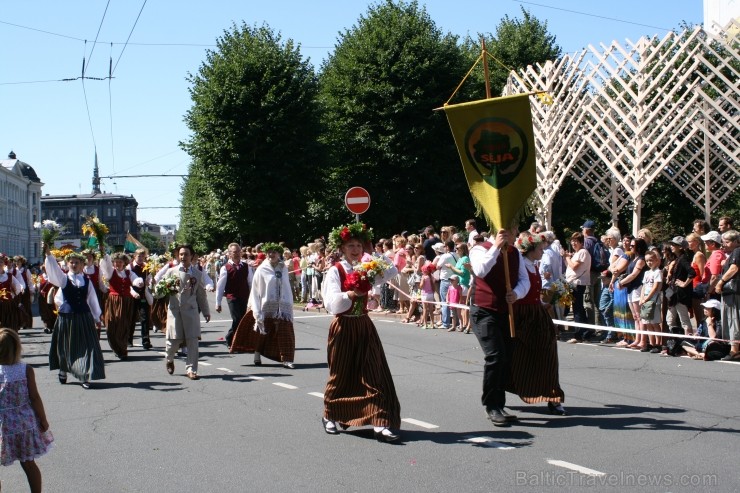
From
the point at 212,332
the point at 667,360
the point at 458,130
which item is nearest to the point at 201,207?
the point at 212,332

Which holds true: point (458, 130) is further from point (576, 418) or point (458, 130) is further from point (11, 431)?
point (11, 431)

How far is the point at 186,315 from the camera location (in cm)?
1232

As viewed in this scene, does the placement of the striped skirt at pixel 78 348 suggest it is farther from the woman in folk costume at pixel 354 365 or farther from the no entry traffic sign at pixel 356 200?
the no entry traffic sign at pixel 356 200

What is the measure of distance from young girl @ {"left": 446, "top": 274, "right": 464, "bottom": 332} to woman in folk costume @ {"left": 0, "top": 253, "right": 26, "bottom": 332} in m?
8.71

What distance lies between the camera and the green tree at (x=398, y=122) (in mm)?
35031

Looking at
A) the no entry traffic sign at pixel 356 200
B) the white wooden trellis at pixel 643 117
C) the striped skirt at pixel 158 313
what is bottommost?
the striped skirt at pixel 158 313

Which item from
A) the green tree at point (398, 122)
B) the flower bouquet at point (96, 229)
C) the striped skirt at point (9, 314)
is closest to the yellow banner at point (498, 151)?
the flower bouquet at point (96, 229)

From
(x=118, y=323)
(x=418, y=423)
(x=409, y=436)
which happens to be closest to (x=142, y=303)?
(x=118, y=323)

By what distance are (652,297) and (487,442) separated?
7019 mm

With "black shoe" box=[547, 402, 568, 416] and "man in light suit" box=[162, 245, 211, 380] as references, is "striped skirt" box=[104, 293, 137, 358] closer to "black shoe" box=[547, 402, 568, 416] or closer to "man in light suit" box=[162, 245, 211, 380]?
"man in light suit" box=[162, 245, 211, 380]

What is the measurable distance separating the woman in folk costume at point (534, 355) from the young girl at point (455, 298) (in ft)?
28.7

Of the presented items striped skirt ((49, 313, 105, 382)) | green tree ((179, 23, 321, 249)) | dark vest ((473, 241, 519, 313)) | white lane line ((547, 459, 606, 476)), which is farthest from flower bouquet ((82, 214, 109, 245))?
green tree ((179, 23, 321, 249))

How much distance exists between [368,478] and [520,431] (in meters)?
2.01

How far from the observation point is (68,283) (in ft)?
38.9
